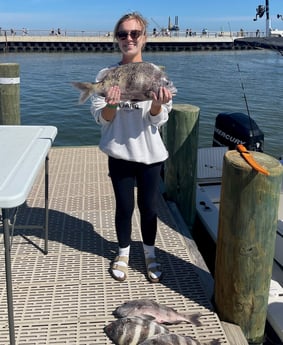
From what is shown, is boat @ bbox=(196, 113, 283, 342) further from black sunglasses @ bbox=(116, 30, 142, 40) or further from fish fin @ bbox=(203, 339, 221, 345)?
black sunglasses @ bbox=(116, 30, 142, 40)

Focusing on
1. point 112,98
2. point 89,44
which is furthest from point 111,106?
point 89,44

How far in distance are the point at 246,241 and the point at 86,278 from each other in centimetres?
149

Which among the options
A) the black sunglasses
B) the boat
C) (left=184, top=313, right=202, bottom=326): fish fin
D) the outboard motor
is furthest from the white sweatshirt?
the outboard motor

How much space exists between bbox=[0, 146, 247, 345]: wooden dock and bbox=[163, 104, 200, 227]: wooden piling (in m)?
0.19

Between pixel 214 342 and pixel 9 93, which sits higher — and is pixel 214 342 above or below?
below

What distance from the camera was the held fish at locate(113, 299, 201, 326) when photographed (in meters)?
3.13

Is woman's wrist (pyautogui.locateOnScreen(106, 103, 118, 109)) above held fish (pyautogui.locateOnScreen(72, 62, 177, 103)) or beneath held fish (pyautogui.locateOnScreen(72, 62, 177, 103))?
beneath

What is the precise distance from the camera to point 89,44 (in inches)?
2192

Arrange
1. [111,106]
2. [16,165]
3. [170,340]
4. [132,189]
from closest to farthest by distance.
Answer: [16,165]
[170,340]
[111,106]
[132,189]

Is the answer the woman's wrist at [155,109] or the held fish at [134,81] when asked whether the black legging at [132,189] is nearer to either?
the woman's wrist at [155,109]

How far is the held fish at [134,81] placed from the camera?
121 inches

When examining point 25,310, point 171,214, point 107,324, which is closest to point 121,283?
point 107,324

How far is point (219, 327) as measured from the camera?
3.14 m

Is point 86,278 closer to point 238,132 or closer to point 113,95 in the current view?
point 113,95
